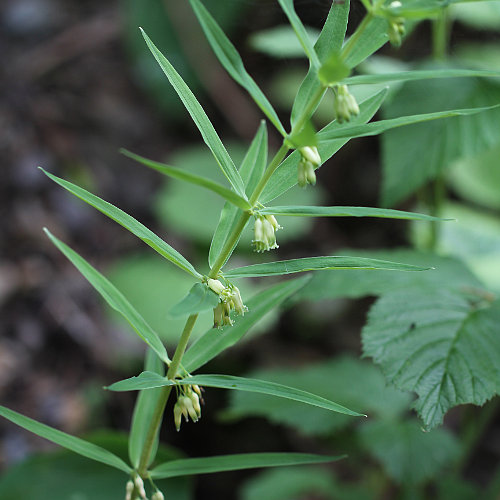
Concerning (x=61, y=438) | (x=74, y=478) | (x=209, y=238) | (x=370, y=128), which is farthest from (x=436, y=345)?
(x=209, y=238)

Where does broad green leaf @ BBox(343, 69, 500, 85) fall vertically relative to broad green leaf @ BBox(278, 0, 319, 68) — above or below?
below

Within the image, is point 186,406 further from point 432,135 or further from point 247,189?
point 432,135

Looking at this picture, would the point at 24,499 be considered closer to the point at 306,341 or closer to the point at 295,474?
the point at 295,474

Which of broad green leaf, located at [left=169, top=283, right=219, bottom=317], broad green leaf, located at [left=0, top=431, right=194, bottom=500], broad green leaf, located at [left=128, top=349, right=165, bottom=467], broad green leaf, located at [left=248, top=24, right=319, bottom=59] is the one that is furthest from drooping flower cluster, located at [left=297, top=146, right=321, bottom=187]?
broad green leaf, located at [left=248, top=24, right=319, bottom=59]

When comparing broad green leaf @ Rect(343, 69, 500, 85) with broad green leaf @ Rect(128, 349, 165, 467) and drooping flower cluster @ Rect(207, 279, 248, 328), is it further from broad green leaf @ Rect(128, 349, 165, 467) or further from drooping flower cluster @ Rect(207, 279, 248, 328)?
broad green leaf @ Rect(128, 349, 165, 467)

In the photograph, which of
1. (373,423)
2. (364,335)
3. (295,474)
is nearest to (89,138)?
(295,474)

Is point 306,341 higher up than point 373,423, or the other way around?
point 373,423
